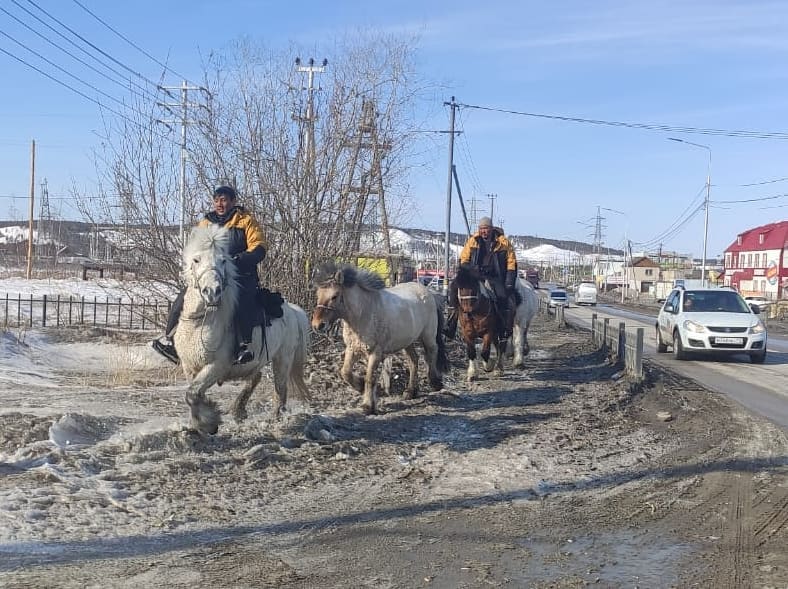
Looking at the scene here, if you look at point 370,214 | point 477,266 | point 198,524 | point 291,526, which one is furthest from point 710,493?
point 370,214

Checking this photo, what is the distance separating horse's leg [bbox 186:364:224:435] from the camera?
7.60 meters

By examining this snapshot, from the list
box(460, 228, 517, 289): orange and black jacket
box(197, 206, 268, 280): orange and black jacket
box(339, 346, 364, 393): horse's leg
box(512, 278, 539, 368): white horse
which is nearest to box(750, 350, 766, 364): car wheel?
box(512, 278, 539, 368): white horse

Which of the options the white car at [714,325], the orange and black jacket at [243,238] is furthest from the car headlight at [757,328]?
the orange and black jacket at [243,238]

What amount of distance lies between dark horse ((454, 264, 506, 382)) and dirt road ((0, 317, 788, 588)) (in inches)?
102

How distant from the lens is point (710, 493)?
7148mm

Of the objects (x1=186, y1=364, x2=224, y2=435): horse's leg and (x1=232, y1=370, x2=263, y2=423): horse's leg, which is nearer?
(x1=186, y1=364, x2=224, y2=435): horse's leg

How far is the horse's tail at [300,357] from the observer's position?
9828 millimetres

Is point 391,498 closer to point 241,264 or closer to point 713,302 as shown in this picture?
point 241,264

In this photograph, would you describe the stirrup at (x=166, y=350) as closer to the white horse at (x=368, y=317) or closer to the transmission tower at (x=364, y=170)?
the white horse at (x=368, y=317)

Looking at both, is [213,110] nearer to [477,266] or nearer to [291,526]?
[477,266]

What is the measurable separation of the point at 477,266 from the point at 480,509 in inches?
301

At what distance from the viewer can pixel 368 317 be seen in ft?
35.1

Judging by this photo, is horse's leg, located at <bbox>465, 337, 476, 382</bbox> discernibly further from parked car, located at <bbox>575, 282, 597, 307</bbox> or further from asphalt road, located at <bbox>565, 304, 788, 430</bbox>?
parked car, located at <bbox>575, 282, 597, 307</bbox>

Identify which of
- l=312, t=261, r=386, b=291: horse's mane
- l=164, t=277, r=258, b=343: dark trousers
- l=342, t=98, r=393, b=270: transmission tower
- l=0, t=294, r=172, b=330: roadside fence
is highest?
l=342, t=98, r=393, b=270: transmission tower
